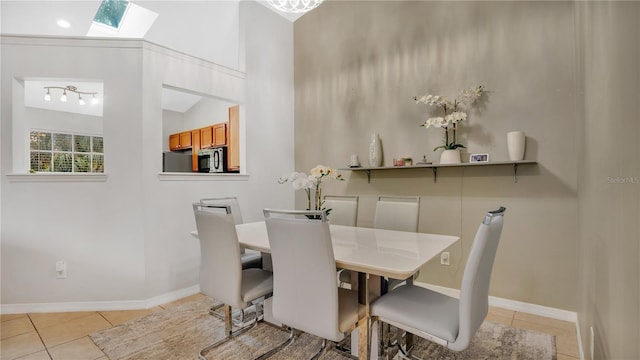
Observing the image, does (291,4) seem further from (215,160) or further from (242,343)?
(215,160)

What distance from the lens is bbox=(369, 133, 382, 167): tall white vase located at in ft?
10.9

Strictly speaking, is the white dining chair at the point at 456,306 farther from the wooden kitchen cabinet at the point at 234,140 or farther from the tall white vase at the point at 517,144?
the wooden kitchen cabinet at the point at 234,140

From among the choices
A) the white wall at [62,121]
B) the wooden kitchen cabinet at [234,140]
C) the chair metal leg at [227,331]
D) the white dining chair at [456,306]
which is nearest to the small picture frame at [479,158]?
the white dining chair at [456,306]

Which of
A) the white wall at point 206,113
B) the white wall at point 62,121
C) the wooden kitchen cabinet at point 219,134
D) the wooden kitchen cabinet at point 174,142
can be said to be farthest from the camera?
the wooden kitchen cabinet at point 174,142

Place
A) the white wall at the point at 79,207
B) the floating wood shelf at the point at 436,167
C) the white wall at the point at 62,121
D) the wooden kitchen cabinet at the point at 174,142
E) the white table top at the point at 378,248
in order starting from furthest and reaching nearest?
the wooden kitchen cabinet at the point at 174,142, the white wall at the point at 62,121, the white wall at the point at 79,207, the floating wood shelf at the point at 436,167, the white table top at the point at 378,248

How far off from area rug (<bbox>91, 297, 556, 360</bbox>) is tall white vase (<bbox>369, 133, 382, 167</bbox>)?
175 cm

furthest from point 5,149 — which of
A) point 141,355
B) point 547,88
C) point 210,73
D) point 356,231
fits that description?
point 547,88

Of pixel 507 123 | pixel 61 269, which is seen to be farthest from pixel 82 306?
pixel 507 123

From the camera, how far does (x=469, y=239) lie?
115 inches

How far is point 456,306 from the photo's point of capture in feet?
5.26

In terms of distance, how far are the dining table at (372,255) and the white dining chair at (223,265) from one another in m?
0.16

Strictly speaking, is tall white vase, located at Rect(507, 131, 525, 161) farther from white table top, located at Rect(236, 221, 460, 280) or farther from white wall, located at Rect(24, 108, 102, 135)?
white wall, located at Rect(24, 108, 102, 135)

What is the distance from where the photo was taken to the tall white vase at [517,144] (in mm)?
2490

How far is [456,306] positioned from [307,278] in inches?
31.3
